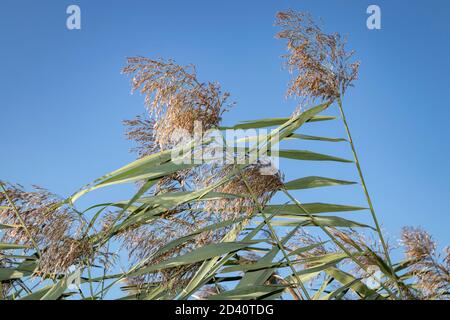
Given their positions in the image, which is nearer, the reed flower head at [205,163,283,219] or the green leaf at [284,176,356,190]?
the reed flower head at [205,163,283,219]

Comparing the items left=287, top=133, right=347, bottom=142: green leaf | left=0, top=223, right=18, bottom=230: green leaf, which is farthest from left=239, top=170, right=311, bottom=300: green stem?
left=0, top=223, right=18, bottom=230: green leaf

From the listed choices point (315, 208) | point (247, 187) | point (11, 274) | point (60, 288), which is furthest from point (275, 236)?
point (11, 274)

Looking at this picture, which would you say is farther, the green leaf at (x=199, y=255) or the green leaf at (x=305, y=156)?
the green leaf at (x=305, y=156)

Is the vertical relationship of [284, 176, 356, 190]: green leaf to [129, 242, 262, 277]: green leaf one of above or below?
above

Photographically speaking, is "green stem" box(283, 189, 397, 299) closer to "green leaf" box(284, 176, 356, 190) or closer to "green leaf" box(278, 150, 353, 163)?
"green leaf" box(284, 176, 356, 190)

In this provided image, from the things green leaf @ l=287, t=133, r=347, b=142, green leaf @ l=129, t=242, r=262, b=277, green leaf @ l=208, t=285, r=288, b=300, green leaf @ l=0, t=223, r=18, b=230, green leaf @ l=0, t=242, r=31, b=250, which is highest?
green leaf @ l=287, t=133, r=347, b=142

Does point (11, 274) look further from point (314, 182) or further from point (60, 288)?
point (314, 182)

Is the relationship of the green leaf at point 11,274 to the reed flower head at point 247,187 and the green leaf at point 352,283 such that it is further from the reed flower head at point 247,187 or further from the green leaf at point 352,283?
the green leaf at point 352,283

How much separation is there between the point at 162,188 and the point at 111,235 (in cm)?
45

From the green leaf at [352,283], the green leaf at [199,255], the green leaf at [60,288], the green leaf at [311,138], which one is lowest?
the green leaf at [352,283]

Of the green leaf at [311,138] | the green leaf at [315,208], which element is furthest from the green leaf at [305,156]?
the green leaf at [315,208]

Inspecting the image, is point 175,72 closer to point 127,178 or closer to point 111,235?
point 127,178

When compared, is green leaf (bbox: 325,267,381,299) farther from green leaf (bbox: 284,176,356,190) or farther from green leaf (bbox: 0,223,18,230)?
green leaf (bbox: 0,223,18,230)

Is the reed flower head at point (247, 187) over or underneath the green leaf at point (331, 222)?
over
